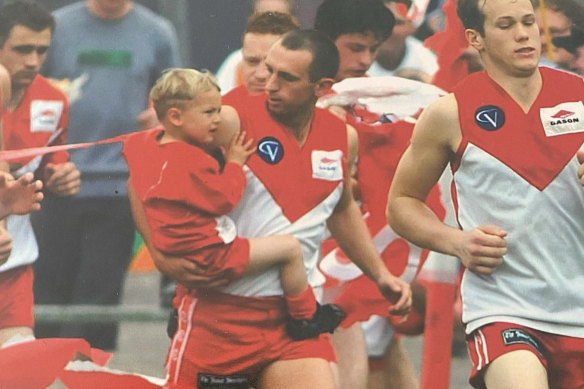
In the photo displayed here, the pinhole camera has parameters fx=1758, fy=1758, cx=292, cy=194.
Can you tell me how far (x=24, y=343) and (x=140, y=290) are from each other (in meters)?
0.49

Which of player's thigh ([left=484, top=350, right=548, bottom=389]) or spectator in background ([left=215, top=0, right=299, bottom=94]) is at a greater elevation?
spectator in background ([left=215, top=0, right=299, bottom=94])

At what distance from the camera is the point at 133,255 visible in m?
5.68

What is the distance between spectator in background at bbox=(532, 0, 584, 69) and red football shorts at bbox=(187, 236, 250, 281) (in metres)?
1.12

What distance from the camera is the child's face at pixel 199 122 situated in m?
5.08

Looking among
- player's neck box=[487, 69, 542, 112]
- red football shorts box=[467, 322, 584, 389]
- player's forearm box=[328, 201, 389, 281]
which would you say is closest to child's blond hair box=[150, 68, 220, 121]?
player's forearm box=[328, 201, 389, 281]

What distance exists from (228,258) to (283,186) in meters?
0.27

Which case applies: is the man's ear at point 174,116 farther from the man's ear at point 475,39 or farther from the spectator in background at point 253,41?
the man's ear at point 475,39

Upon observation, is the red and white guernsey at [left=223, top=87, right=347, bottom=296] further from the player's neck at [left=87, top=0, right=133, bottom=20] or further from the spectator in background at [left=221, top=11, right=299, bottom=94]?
the player's neck at [left=87, top=0, right=133, bottom=20]

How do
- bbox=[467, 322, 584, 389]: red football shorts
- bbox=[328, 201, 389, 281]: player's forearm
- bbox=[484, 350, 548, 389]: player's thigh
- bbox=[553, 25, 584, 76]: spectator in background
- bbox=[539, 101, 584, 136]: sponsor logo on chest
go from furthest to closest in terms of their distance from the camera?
1. bbox=[553, 25, 584, 76]: spectator in background
2. bbox=[328, 201, 389, 281]: player's forearm
3. bbox=[539, 101, 584, 136]: sponsor logo on chest
4. bbox=[467, 322, 584, 389]: red football shorts
5. bbox=[484, 350, 548, 389]: player's thigh

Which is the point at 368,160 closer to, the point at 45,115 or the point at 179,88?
the point at 179,88

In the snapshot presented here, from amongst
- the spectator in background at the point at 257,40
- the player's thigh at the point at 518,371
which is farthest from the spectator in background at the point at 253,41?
the player's thigh at the point at 518,371

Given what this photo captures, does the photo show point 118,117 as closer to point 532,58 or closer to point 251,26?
point 251,26

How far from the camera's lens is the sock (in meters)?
5.09

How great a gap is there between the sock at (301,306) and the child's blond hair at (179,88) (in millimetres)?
645
